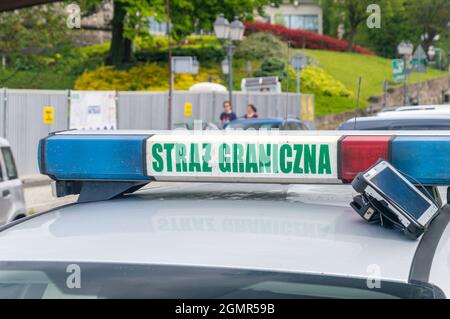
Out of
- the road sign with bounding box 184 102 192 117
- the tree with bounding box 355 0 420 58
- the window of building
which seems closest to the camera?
the tree with bounding box 355 0 420 58

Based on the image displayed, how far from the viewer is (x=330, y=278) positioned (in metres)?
2.18

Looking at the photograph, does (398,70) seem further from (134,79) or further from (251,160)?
(134,79)

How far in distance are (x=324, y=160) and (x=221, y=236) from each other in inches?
20.1

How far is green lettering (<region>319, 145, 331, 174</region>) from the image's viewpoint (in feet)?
9.23

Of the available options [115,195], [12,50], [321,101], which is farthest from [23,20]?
[115,195]

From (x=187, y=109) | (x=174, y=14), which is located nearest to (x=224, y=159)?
(x=187, y=109)

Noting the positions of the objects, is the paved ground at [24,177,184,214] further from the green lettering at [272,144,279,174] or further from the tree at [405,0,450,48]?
the green lettering at [272,144,279,174]

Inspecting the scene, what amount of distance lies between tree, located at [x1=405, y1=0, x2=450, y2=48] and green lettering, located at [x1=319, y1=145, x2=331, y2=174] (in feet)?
5.71

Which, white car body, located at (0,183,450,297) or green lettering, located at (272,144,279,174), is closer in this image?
white car body, located at (0,183,450,297)

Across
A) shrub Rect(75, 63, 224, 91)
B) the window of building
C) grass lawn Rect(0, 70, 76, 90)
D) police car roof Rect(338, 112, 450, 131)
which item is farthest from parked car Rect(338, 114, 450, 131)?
shrub Rect(75, 63, 224, 91)
